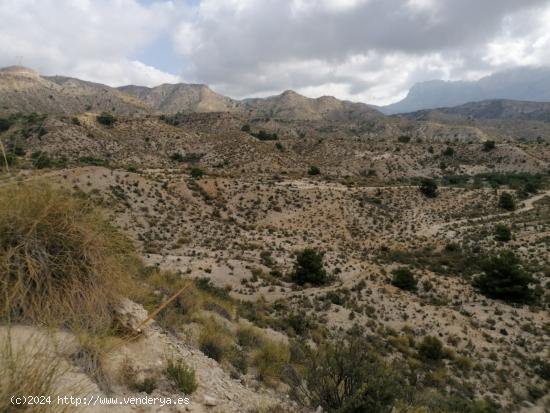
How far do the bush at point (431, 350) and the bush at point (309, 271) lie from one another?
793 cm

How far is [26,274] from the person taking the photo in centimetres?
434

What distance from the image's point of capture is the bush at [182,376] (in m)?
5.00

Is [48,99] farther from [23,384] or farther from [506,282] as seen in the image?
[23,384]

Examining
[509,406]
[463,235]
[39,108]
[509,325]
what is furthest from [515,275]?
[39,108]

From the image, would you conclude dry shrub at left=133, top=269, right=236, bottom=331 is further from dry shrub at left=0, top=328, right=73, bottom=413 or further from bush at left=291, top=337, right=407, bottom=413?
dry shrub at left=0, top=328, right=73, bottom=413

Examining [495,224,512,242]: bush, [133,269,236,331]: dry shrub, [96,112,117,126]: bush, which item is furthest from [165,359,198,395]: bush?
[96,112,117,126]: bush

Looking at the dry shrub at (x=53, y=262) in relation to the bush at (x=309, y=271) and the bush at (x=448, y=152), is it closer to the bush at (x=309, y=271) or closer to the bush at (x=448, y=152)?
the bush at (x=309, y=271)

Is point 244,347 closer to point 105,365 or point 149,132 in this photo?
point 105,365

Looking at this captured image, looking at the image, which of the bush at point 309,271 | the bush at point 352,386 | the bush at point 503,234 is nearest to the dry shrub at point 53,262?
the bush at point 352,386

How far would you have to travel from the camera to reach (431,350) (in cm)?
1417

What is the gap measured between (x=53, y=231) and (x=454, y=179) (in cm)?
6545

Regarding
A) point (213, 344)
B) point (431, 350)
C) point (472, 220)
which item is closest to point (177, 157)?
point (472, 220)

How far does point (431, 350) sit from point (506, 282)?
9.81 m

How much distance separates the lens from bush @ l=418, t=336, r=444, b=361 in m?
14.0
